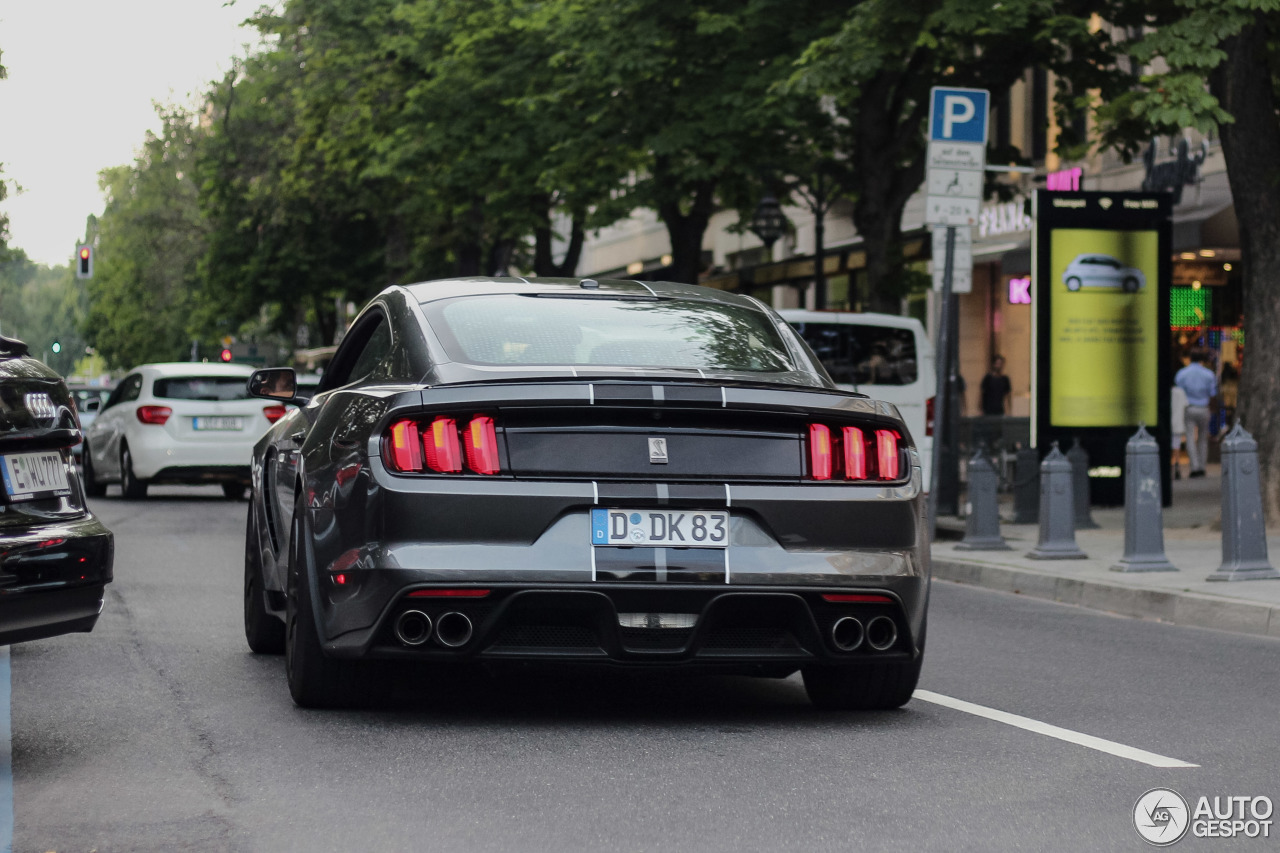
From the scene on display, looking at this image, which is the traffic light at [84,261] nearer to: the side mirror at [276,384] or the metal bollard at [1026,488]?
the metal bollard at [1026,488]

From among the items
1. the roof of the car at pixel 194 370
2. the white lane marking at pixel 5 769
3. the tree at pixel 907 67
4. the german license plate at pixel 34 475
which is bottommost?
the white lane marking at pixel 5 769

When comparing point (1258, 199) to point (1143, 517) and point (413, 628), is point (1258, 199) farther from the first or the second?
point (413, 628)

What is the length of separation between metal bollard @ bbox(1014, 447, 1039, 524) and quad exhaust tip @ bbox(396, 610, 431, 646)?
11.6 m

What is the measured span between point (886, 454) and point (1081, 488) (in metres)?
11.1

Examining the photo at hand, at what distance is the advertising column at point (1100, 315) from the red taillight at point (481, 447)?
13.1 m

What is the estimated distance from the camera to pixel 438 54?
3045 centimetres

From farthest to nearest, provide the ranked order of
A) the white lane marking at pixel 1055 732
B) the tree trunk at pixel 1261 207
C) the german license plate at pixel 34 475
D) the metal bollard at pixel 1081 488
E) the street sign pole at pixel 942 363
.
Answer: the metal bollard at pixel 1081 488
the tree trunk at pixel 1261 207
the street sign pole at pixel 942 363
the white lane marking at pixel 1055 732
the german license plate at pixel 34 475

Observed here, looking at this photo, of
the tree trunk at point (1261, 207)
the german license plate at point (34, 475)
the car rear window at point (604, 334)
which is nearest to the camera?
the german license plate at point (34, 475)

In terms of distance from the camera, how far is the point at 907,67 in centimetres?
2241

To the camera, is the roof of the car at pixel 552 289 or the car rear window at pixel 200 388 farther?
the car rear window at pixel 200 388

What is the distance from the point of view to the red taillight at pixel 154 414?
21703 millimetres

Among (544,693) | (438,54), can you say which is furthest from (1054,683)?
(438,54)

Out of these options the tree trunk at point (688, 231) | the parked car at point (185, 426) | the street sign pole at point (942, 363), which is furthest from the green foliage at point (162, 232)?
the street sign pole at point (942, 363)

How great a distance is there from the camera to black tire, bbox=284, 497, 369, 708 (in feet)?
21.4
